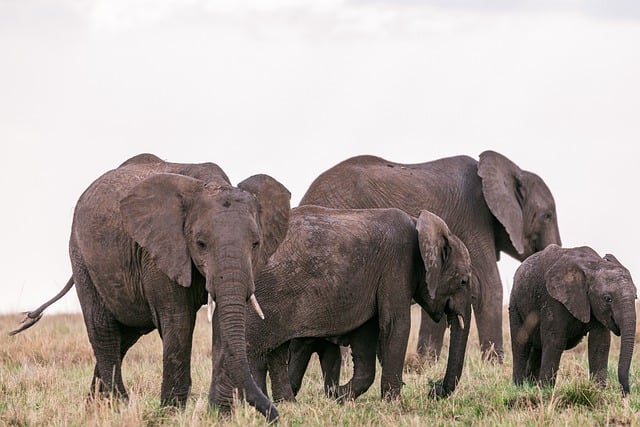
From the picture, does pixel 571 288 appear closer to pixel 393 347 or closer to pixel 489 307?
pixel 393 347

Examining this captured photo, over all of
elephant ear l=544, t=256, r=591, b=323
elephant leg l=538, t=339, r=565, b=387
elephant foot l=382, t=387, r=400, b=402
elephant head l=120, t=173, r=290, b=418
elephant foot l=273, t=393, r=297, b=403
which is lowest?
elephant foot l=273, t=393, r=297, b=403

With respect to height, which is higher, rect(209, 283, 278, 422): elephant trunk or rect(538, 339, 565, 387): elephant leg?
rect(209, 283, 278, 422): elephant trunk

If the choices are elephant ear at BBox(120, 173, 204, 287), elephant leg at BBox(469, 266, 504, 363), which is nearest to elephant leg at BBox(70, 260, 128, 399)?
elephant ear at BBox(120, 173, 204, 287)

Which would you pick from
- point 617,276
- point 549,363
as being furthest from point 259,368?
point 617,276

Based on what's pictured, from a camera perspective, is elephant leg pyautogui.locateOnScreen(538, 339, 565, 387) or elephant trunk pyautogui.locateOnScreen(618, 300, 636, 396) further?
elephant leg pyautogui.locateOnScreen(538, 339, 565, 387)

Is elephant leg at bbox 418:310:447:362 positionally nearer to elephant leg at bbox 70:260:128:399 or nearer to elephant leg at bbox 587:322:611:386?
elephant leg at bbox 587:322:611:386

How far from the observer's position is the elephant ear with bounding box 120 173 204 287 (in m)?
9.29

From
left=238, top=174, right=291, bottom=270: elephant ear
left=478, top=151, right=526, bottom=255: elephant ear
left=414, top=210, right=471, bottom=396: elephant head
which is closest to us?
left=238, top=174, right=291, bottom=270: elephant ear

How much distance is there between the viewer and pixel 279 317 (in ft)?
35.4

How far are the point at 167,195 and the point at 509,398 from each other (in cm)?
317

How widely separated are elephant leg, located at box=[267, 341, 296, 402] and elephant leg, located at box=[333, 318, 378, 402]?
424 mm

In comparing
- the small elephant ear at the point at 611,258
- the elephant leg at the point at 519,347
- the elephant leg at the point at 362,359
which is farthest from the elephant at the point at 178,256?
the small elephant ear at the point at 611,258

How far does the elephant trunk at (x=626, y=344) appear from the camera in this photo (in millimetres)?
11242

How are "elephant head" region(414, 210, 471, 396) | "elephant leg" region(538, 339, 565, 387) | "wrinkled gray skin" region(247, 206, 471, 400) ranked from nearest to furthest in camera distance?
"wrinkled gray skin" region(247, 206, 471, 400) → "elephant head" region(414, 210, 471, 396) → "elephant leg" region(538, 339, 565, 387)
